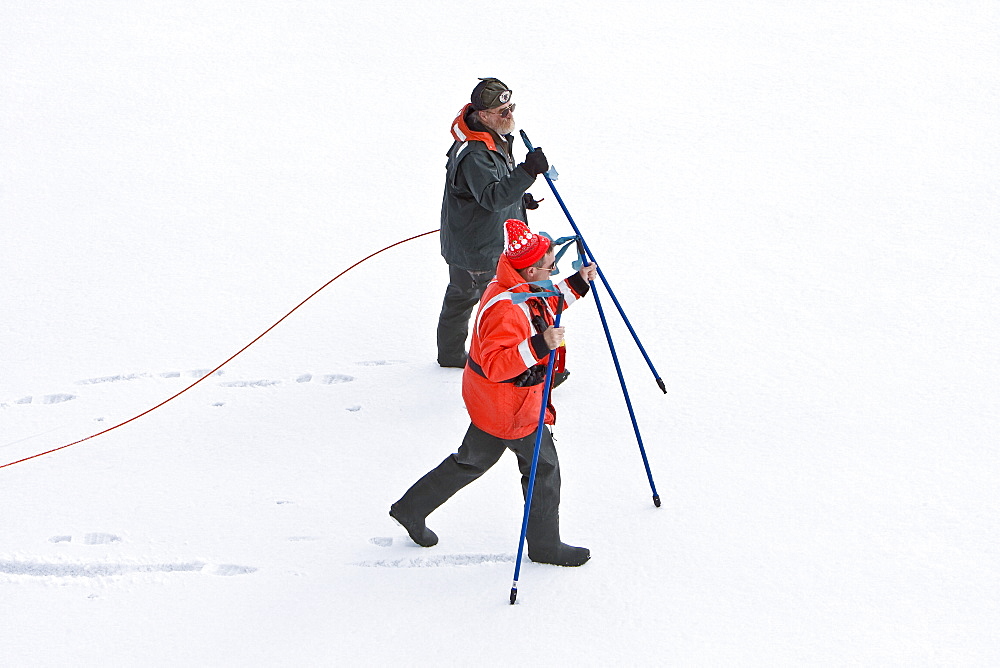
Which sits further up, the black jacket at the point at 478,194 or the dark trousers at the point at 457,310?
the black jacket at the point at 478,194

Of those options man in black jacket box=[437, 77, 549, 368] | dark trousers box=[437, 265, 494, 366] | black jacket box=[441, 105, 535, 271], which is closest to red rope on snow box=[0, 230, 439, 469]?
dark trousers box=[437, 265, 494, 366]

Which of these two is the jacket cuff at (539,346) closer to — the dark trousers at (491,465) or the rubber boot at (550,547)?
the dark trousers at (491,465)

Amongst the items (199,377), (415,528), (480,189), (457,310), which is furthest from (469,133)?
(199,377)

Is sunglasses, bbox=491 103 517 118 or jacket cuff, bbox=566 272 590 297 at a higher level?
sunglasses, bbox=491 103 517 118

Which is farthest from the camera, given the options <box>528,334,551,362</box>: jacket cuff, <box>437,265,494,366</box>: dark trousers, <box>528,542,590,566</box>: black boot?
<box>437,265,494,366</box>: dark trousers

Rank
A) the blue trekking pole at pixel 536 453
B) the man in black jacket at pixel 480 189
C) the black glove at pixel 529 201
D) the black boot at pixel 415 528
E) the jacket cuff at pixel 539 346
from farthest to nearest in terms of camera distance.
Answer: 1. the black glove at pixel 529 201
2. the man in black jacket at pixel 480 189
3. the black boot at pixel 415 528
4. the blue trekking pole at pixel 536 453
5. the jacket cuff at pixel 539 346

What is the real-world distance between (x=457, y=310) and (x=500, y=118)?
0.98 m

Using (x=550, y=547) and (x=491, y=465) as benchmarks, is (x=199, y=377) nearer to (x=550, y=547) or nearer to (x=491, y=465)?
(x=491, y=465)

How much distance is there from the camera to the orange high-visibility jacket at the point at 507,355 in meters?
3.15

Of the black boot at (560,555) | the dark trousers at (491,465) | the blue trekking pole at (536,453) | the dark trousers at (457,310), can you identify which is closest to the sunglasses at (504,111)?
the dark trousers at (457,310)

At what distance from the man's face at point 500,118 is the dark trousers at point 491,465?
1407mm

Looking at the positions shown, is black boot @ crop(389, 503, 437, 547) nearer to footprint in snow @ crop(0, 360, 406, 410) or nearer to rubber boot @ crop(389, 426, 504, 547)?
rubber boot @ crop(389, 426, 504, 547)

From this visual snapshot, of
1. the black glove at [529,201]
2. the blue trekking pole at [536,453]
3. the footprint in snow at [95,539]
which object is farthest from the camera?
the black glove at [529,201]

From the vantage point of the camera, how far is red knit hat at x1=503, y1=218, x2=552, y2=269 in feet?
10.7
